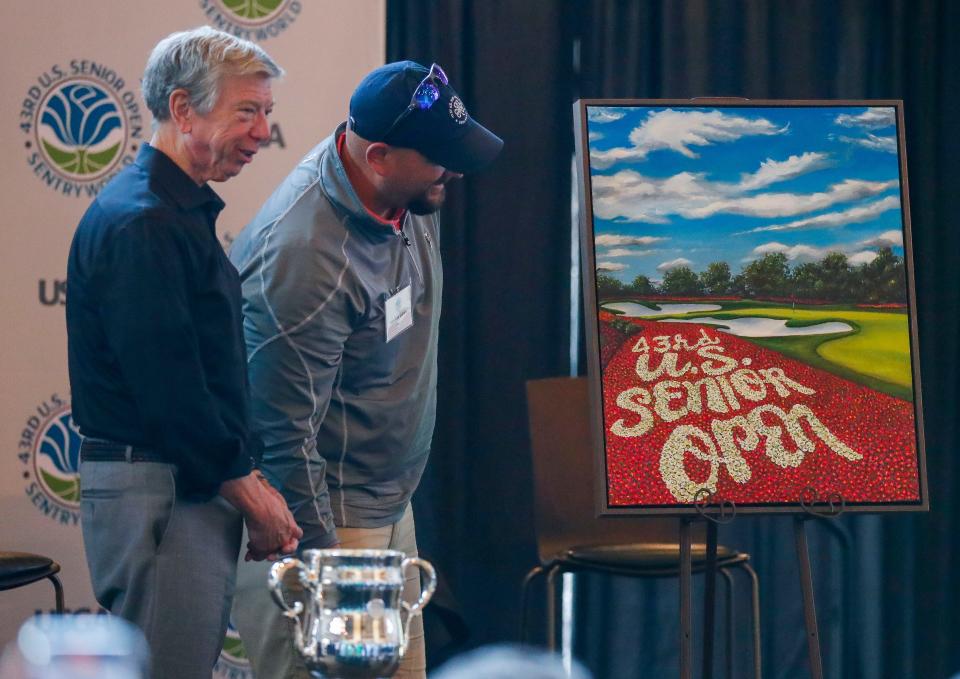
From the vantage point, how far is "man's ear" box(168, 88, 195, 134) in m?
1.95

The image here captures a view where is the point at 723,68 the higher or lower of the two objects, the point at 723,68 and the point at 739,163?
the higher

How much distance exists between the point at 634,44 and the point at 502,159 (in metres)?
0.57

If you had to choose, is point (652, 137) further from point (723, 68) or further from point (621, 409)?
point (723, 68)

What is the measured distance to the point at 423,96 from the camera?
214cm

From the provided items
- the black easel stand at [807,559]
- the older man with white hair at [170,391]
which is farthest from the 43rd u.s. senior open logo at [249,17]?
the black easel stand at [807,559]

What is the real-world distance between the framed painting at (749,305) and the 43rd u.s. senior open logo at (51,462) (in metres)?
1.77

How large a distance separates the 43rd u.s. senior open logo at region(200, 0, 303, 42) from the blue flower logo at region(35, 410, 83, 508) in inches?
48.4

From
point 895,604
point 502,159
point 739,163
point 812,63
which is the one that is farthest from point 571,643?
point 812,63

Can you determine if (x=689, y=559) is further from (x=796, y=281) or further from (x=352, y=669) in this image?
(x=352, y=669)

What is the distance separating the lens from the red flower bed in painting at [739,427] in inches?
94.7

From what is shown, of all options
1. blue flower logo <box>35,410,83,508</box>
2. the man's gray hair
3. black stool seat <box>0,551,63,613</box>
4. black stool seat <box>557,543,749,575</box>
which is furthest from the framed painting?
blue flower logo <box>35,410,83,508</box>

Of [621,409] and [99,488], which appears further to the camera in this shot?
[621,409]

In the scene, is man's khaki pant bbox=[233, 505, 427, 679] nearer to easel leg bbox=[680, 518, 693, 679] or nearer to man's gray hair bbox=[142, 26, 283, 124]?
easel leg bbox=[680, 518, 693, 679]

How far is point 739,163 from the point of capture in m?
2.64
